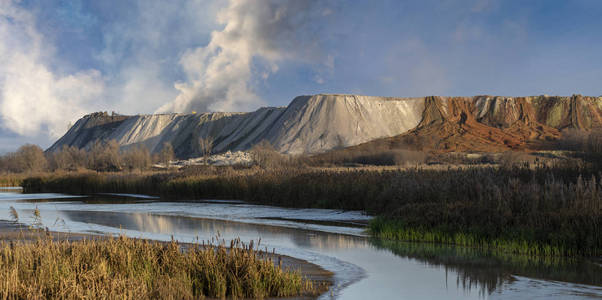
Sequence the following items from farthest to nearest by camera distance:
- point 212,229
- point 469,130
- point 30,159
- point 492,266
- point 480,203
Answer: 1. point 30,159
2. point 469,130
3. point 212,229
4. point 480,203
5. point 492,266

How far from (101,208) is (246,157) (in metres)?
38.0

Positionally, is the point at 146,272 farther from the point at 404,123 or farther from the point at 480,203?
the point at 404,123

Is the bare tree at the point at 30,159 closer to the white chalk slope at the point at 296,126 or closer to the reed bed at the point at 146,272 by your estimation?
the white chalk slope at the point at 296,126

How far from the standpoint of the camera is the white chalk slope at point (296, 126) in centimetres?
7050

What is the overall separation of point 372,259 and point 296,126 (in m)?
60.5

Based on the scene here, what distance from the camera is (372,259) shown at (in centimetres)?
1228

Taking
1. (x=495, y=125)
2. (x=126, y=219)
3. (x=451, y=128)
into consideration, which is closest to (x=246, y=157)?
(x=451, y=128)

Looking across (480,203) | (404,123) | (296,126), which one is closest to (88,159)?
(296,126)

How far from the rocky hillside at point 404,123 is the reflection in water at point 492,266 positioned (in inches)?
2118

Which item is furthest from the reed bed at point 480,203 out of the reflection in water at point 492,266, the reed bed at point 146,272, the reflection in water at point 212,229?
the reed bed at point 146,272

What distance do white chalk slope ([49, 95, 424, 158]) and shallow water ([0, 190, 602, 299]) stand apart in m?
47.0

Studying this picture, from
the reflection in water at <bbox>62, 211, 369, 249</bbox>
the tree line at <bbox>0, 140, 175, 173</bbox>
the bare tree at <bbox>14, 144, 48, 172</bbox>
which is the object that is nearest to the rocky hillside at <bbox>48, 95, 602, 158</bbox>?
the tree line at <bbox>0, 140, 175, 173</bbox>

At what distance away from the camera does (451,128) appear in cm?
7556

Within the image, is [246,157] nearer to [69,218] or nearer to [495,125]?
[495,125]
